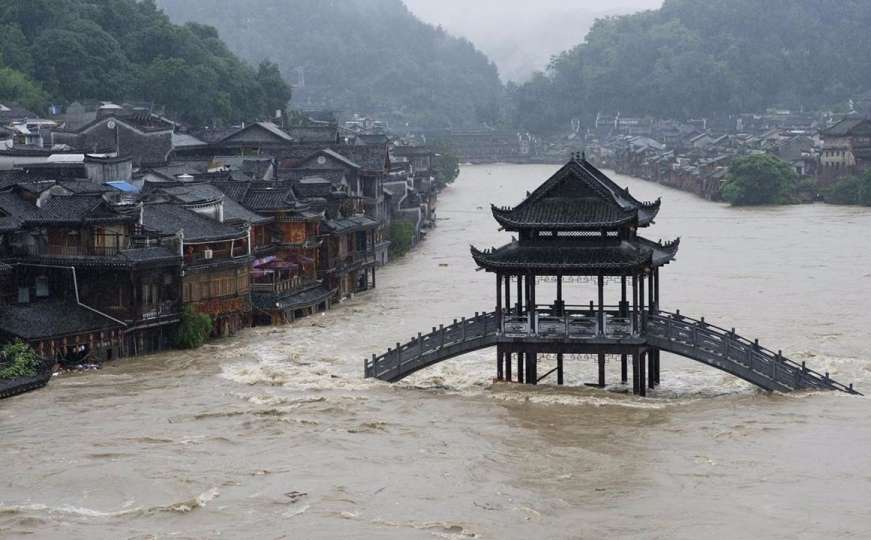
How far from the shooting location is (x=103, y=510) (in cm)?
2680

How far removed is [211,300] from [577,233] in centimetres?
1484

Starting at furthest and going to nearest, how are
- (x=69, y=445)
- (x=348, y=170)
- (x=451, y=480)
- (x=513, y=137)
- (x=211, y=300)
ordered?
1. (x=513, y=137)
2. (x=348, y=170)
3. (x=211, y=300)
4. (x=69, y=445)
5. (x=451, y=480)

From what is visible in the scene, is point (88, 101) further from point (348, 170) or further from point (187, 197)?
point (187, 197)

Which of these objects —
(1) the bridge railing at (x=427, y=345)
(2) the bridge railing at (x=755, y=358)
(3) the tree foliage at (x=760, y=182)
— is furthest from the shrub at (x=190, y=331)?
(3) the tree foliage at (x=760, y=182)

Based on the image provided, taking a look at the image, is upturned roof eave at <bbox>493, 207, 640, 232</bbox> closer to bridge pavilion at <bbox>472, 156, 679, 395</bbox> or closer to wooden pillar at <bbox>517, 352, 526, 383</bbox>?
bridge pavilion at <bbox>472, 156, 679, 395</bbox>

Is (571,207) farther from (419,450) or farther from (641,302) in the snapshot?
(419,450)

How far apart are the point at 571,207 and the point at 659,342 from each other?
4070 mm

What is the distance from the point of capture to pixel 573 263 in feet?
114

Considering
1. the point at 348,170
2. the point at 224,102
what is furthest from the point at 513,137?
the point at 348,170

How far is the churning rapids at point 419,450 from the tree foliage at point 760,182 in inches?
2157

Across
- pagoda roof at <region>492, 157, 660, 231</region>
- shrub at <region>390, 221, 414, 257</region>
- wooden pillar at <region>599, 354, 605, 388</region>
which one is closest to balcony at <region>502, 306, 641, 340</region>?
wooden pillar at <region>599, 354, 605, 388</region>

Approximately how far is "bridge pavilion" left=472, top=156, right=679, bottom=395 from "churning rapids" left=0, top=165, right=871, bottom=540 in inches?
53.4

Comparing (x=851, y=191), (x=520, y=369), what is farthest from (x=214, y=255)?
(x=851, y=191)

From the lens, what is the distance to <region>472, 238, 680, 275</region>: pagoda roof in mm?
34469
